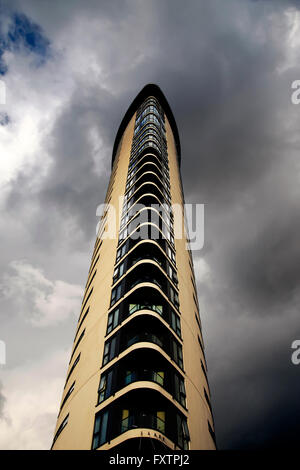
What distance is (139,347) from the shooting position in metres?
21.2

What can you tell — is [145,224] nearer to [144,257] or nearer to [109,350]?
[144,257]

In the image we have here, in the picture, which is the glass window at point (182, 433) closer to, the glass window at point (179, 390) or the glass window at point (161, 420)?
the glass window at point (161, 420)

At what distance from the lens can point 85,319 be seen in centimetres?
3206

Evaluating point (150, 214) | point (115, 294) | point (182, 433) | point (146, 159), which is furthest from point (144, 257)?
point (146, 159)

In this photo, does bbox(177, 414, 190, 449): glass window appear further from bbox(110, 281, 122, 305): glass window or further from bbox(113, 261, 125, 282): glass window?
bbox(113, 261, 125, 282): glass window

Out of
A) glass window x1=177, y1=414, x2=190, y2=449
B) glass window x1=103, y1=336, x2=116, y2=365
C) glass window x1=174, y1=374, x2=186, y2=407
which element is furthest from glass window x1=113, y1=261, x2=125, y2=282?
glass window x1=177, y1=414, x2=190, y2=449

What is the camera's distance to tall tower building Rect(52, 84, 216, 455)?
19422 millimetres

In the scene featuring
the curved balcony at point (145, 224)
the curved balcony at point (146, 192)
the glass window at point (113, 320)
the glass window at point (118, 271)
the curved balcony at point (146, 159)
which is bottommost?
the glass window at point (113, 320)

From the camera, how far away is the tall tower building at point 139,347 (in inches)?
765

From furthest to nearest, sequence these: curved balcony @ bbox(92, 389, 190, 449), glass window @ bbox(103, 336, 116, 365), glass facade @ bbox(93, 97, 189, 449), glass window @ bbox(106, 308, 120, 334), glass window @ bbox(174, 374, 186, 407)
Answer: glass window @ bbox(106, 308, 120, 334) < glass window @ bbox(103, 336, 116, 365) < glass window @ bbox(174, 374, 186, 407) < glass facade @ bbox(93, 97, 189, 449) < curved balcony @ bbox(92, 389, 190, 449)

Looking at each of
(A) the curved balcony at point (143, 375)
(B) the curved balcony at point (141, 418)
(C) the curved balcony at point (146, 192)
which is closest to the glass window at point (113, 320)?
(A) the curved balcony at point (143, 375)

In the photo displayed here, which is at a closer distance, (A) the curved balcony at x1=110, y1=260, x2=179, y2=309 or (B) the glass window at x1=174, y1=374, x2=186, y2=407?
(B) the glass window at x1=174, y1=374, x2=186, y2=407
